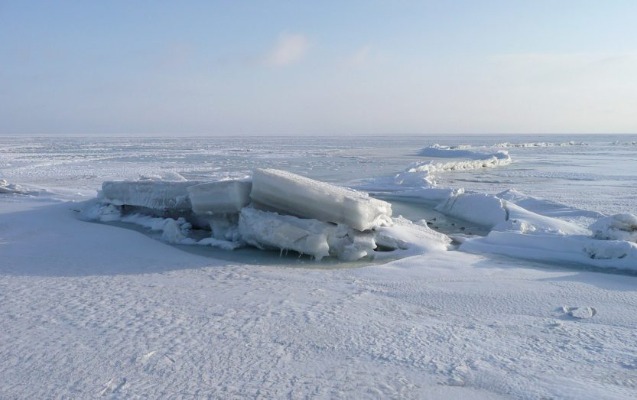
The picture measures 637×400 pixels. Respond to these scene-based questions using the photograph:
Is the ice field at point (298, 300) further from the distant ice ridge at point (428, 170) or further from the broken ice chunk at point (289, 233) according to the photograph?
the distant ice ridge at point (428, 170)

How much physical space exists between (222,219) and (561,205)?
6975 millimetres

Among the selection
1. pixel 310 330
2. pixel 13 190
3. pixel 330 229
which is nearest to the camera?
pixel 310 330

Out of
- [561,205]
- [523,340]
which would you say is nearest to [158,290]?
[523,340]

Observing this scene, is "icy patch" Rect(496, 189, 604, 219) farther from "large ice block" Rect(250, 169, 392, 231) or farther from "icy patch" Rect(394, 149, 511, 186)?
"large ice block" Rect(250, 169, 392, 231)

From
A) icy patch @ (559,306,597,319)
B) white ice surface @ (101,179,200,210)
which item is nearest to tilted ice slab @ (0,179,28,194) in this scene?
white ice surface @ (101,179,200,210)

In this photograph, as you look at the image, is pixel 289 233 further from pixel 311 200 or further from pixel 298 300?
pixel 298 300

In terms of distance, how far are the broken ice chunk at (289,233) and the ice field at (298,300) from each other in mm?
17

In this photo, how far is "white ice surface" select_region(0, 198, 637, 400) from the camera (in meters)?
2.82

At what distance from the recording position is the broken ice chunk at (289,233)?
6.06m

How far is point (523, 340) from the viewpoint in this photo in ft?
11.3

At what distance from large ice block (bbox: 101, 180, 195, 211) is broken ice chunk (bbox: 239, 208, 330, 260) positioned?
1921 mm

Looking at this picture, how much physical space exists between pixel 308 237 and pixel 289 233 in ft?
0.76

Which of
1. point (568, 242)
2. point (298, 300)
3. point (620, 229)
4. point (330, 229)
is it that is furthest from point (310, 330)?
point (620, 229)

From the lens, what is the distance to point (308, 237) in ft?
19.9
